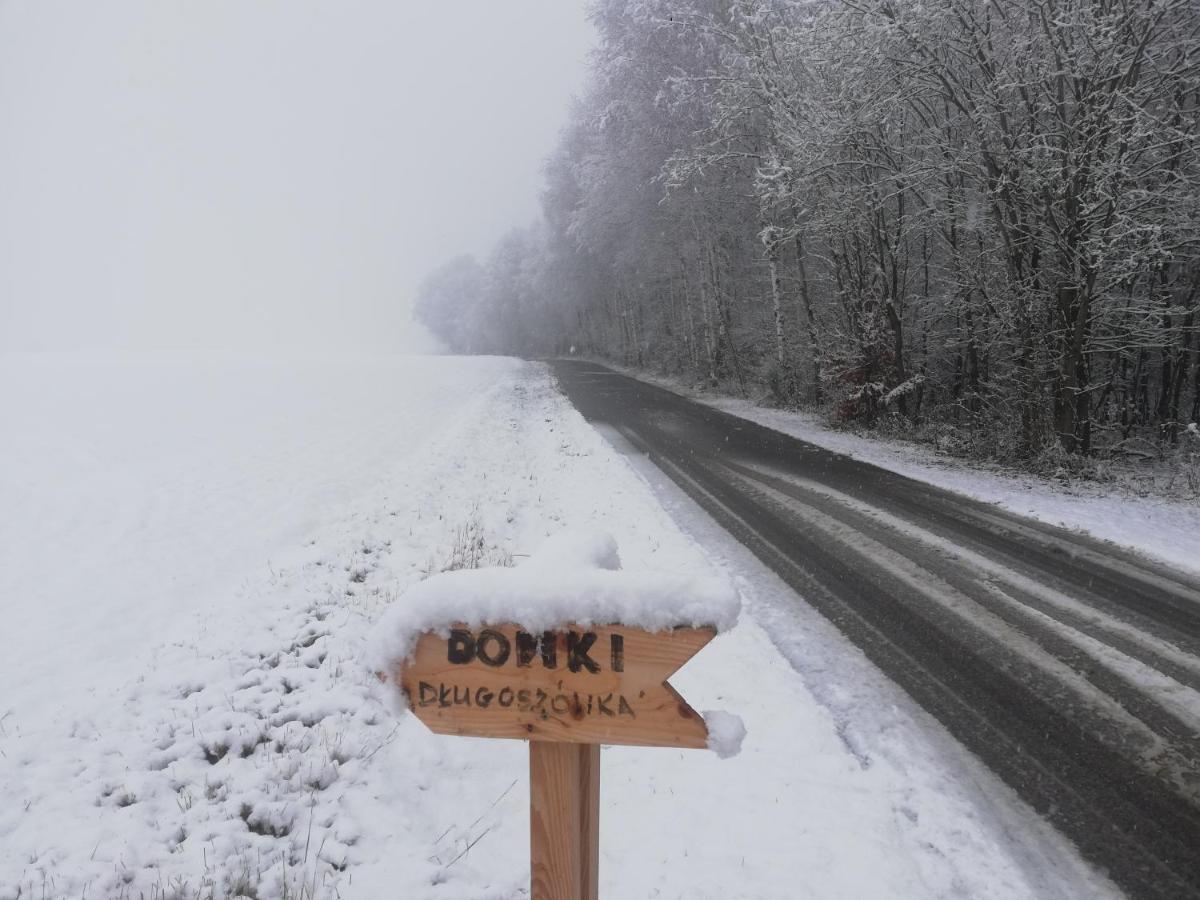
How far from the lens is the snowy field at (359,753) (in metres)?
2.81

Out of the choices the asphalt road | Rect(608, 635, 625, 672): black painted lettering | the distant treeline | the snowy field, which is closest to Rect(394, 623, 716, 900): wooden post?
Rect(608, 635, 625, 672): black painted lettering

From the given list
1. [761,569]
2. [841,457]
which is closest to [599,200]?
[841,457]

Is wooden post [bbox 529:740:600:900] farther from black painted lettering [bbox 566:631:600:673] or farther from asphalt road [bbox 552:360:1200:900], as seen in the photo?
asphalt road [bbox 552:360:1200:900]

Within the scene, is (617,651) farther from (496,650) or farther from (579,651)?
(496,650)

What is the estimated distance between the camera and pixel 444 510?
8.64m

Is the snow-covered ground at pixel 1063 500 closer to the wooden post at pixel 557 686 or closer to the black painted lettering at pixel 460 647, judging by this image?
the wooden post at pixel 557 686

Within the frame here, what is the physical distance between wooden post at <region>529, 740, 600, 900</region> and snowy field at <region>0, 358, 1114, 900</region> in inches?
18.6

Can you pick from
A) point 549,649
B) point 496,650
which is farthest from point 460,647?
point 549,649

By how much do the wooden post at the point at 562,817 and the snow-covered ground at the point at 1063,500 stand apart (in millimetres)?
6595

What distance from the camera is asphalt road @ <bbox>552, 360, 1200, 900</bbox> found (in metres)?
2.97

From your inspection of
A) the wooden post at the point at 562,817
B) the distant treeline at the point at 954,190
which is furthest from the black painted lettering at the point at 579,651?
the distant treeline at the point at 954,190

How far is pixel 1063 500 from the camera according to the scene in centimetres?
808

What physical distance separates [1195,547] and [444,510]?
826 centimetres

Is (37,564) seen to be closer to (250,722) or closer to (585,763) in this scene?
(250,722)
